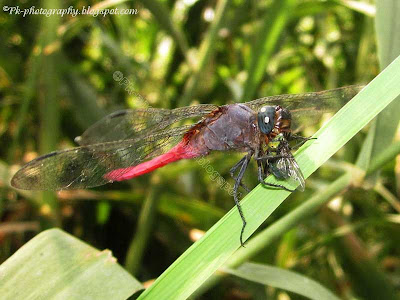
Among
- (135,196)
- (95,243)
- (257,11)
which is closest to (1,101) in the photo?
(95,243)

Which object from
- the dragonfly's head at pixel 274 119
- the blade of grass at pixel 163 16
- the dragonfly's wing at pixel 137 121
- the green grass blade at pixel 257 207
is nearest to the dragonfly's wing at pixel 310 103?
the dragonfly's head at pixel 274 119

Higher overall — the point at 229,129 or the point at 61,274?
the point at 61,274

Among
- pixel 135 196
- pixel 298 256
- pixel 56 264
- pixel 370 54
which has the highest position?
pixel 56 264

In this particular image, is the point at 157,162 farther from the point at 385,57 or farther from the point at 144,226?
the point at 385,57

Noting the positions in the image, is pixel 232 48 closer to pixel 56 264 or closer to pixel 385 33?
pixel 385 33

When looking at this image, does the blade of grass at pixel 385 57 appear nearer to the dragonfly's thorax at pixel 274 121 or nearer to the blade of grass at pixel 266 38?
the dragonfly's thorax at pixel 274 121

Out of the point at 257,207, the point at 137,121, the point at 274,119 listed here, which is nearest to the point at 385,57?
the point at 274,119
